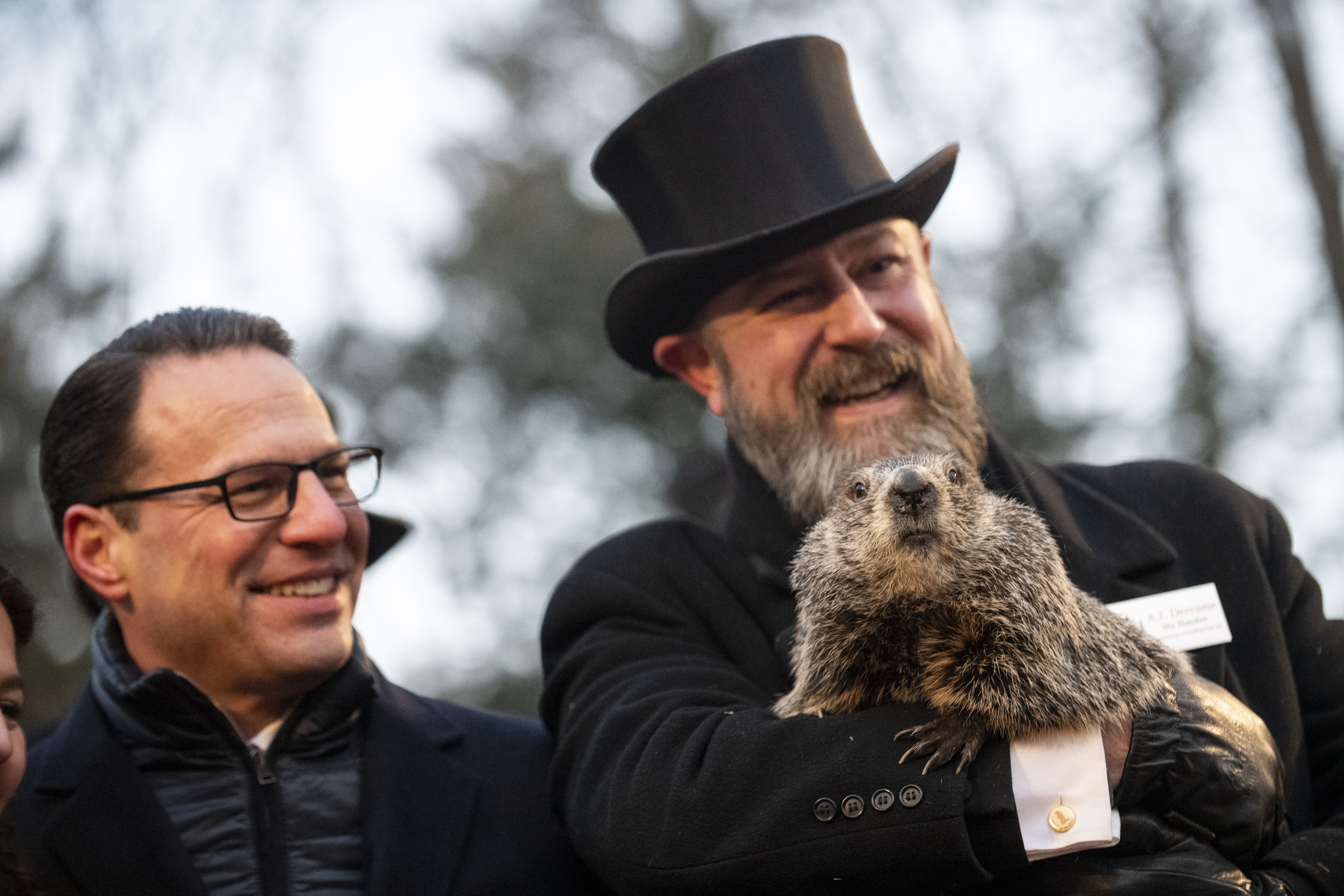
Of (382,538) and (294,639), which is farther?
(382,538)

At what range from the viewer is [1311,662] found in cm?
278

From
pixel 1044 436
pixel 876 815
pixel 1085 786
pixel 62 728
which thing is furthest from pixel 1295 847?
pixel 1044 436

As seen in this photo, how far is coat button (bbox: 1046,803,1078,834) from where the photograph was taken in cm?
210

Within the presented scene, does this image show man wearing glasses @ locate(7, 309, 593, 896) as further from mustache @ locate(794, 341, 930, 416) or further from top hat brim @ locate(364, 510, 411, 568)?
mustache @ locate(794, 341, 930, 416)

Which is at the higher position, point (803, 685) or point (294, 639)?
point (294, 639)

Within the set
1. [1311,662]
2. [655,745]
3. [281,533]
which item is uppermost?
[281,533]

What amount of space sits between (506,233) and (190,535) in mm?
9620

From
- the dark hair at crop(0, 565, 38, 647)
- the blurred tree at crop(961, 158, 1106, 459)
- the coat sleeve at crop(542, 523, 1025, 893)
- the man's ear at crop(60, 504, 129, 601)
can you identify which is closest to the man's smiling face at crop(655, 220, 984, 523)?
the coat sleeve at crop(542, 523, 1025, 893)

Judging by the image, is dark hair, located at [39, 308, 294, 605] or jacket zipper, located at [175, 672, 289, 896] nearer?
jacket zipper, located at [175, 672, 289, 896]

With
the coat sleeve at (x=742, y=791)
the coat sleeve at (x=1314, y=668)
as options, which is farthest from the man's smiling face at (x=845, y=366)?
the coat sleeve at (x=1314, y=668)

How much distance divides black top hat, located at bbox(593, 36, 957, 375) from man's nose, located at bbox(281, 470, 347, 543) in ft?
3.41

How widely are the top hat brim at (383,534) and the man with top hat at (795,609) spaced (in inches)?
34.5

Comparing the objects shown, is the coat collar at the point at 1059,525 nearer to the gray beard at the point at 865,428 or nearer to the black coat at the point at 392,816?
the gray beard at the point at 865,428

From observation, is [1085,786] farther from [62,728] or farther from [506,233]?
[506,233]
